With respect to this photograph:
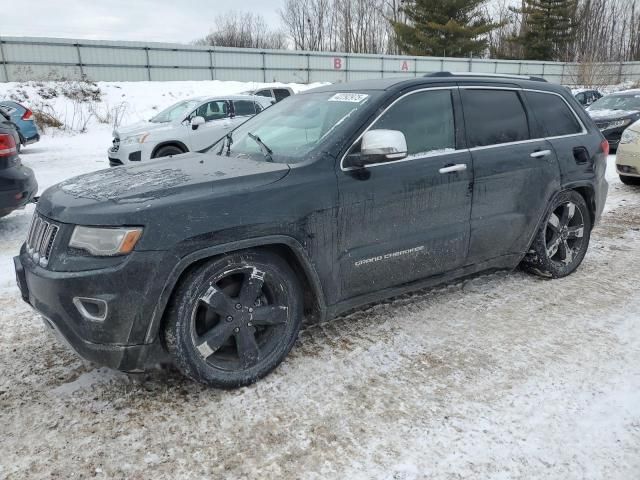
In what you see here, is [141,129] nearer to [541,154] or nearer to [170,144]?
[170,144]

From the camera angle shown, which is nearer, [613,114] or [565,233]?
[565,233]

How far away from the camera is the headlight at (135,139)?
974cm

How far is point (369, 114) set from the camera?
3.20 m

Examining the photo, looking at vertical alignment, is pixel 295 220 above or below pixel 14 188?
above

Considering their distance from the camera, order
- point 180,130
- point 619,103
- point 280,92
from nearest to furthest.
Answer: point 180,130 → point 619,103 → point 280,92

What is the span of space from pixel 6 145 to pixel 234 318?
4.17 metres

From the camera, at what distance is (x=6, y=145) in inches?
212

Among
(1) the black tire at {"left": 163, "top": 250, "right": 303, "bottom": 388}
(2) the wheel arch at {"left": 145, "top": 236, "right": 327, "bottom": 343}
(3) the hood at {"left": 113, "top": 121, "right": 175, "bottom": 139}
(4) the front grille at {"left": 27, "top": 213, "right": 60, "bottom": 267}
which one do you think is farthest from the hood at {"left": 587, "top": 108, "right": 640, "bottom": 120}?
(4) the front grille at {"left": 27, "top": 213, "right": 60, "bottom": 267}

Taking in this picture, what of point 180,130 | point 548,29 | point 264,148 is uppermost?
point 548,29

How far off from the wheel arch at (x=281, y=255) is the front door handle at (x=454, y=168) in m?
1.21

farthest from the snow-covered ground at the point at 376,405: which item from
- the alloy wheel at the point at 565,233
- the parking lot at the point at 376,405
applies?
the alloy wheel at the point at 565,233

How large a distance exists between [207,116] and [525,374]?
9.30 m

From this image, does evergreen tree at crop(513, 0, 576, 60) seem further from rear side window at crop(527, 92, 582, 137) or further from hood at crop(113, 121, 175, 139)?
rear side window at crop(527, 92, 582, 137)

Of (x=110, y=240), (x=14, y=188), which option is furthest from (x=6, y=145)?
(x=110, y=240)
